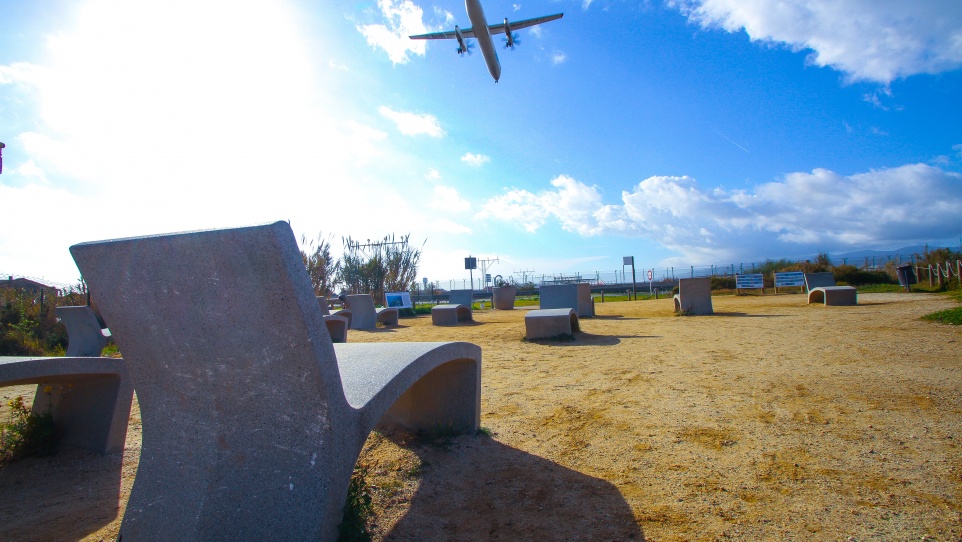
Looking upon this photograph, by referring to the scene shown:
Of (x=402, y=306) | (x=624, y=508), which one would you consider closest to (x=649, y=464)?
(x=624, y=508)

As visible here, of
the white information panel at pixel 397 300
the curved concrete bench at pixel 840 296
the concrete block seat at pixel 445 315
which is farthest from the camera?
the white information panel at pixel 397 300

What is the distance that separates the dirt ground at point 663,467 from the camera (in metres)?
2.23

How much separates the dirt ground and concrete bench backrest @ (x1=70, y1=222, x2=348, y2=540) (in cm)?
58

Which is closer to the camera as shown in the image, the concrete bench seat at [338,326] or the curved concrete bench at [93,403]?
the curved concrete bench at [93,403]

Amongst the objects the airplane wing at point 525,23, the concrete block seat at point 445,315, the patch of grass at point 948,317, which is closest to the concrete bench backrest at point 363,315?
the concrete block seat at point 445,315

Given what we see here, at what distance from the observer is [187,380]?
190cm

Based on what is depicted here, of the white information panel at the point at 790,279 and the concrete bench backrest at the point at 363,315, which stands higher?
the white information panel at the point at 790,279

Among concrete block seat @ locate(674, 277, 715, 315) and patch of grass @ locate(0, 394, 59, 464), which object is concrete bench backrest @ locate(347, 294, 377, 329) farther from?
patch of grass @ locate(0, 394, 59, 464)

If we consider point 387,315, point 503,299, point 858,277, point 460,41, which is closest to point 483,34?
point 460,41

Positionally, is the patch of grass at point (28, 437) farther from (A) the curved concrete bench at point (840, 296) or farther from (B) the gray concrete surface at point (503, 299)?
(B) the gray concrete surface at point (503, 299)

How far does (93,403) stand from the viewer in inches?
136

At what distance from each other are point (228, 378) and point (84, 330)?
25.4 ft

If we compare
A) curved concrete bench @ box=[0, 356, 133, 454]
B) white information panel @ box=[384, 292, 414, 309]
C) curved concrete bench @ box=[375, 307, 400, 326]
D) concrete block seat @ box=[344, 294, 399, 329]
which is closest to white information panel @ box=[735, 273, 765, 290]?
white information panel @ box=[384, 292, 414, 309]

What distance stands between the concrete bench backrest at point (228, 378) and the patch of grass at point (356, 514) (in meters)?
0.10
